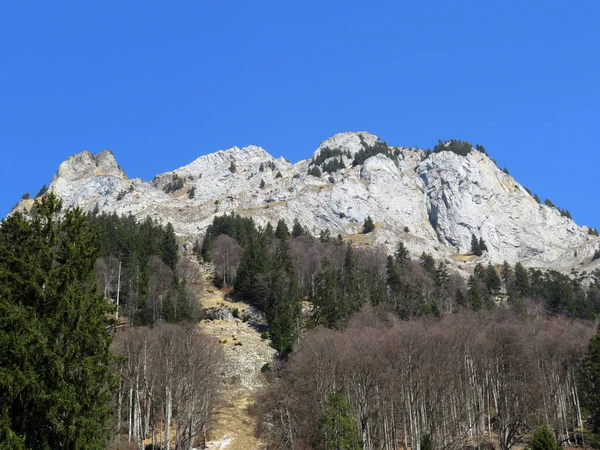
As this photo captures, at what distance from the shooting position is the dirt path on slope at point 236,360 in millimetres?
50250

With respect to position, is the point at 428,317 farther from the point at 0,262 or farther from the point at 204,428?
the point at 0,262

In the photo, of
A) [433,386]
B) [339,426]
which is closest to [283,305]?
[433,386]

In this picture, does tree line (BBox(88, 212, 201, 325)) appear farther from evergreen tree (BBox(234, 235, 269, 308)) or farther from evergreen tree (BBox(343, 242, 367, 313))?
evergreen tree (BBox(343, 242, 367, 313))

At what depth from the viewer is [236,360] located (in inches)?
2657

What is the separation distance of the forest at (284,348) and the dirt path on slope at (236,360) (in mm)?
1770

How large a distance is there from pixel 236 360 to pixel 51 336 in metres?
50.8

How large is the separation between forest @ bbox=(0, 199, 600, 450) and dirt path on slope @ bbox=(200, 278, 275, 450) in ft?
5.81

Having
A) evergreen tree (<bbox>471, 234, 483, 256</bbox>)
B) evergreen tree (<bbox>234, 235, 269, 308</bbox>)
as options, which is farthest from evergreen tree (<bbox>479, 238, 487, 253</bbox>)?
evergreen tree (<bbox>234, 235, 269, 308</bbox>)

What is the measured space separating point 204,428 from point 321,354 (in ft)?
37.2

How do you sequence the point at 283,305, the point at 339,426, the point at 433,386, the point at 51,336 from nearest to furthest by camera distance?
the point at 51,336, the point at 339,426, the point at 433,386, the point at 283,305

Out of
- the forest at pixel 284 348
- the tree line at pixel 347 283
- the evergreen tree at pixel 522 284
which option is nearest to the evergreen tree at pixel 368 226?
the forest at pixel 284 348

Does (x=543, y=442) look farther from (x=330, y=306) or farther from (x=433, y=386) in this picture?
(x=330, y=306)

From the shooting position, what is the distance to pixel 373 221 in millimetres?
182875

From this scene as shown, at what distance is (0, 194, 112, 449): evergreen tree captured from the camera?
16.9 metres
